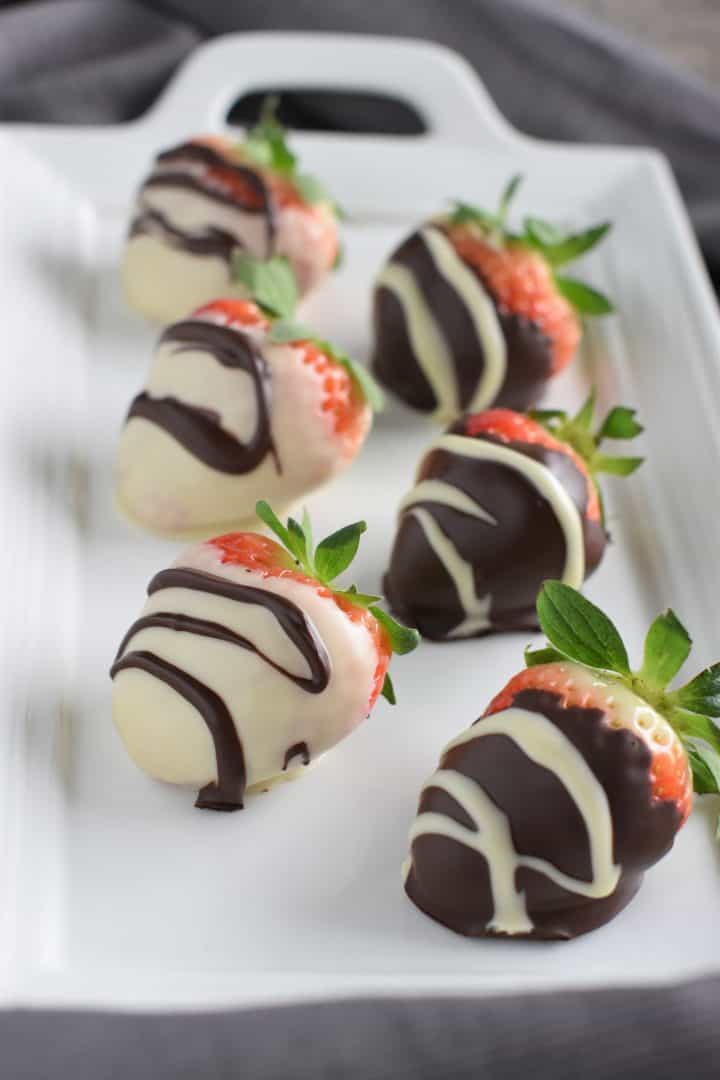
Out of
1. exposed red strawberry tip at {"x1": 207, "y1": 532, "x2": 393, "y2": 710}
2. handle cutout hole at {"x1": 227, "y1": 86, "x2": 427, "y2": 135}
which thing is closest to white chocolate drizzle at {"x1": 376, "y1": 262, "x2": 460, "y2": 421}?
exposed red strawberry tip at {"x1": 207, "y1": 532, "x2": 393, "y2": 710}

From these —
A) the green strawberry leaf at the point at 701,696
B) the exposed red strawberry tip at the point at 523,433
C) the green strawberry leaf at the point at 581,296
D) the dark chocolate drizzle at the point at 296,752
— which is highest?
the green strawberry leaf at the point at 581,296

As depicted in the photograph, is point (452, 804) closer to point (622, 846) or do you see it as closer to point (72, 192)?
point (622, 846)

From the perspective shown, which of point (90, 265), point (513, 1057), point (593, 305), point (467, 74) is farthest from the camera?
point (467, 74)

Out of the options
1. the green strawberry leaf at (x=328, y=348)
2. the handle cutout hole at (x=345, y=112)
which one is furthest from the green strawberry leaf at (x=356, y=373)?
the handle cutout hole at (x=345, y=112)

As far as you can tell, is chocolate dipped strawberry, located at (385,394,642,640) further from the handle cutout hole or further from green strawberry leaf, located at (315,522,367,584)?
the handle cutout hole

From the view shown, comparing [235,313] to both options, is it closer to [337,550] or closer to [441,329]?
[441,329]

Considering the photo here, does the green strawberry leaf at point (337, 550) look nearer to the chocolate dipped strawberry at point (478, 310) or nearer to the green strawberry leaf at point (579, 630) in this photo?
the green strawberry leaf at point (579, 630)

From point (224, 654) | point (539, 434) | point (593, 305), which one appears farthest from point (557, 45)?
point (224, 654)
